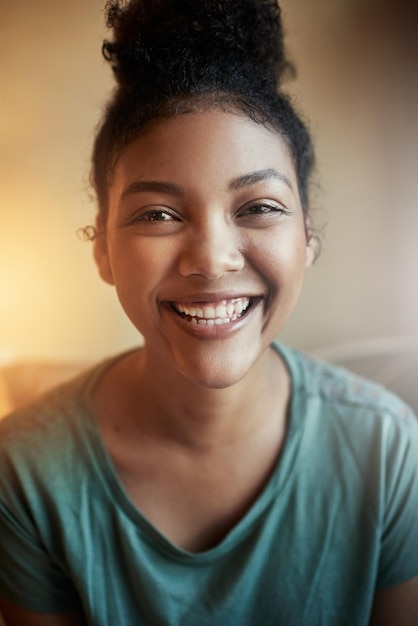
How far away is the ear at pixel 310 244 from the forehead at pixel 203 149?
94 mm

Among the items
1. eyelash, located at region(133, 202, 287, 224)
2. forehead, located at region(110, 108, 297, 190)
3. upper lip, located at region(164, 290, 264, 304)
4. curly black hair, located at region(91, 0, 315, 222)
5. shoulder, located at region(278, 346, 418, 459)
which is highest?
curly black hair, located at region(91, 0, 315, 222)

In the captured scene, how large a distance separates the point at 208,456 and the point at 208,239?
26 centimetres

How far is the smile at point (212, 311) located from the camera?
556 mm

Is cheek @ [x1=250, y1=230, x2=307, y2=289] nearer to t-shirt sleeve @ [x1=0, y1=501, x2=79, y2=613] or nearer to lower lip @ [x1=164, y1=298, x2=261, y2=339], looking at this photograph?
lower lip @ [x1=164, y1=298, x2=261, y2=339]

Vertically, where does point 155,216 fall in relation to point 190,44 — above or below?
below

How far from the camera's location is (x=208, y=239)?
526 mm

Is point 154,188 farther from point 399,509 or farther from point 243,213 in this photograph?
point 399,509

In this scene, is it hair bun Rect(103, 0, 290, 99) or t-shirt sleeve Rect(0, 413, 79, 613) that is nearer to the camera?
hair bun Rect(103, 0, 290, 99)

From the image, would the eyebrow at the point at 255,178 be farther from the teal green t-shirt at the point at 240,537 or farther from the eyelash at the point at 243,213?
the teal green t-shirt at the point at 240,537

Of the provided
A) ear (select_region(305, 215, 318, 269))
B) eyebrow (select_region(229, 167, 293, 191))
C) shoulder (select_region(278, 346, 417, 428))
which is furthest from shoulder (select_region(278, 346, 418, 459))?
eyebrow (select_region(229, 167, 293, 191))

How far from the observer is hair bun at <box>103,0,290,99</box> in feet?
1.74

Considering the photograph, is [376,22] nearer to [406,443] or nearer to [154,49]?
[154,49]

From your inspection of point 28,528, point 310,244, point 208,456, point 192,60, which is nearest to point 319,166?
point 310,244

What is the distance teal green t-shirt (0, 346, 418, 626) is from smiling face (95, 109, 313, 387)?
17 cm
